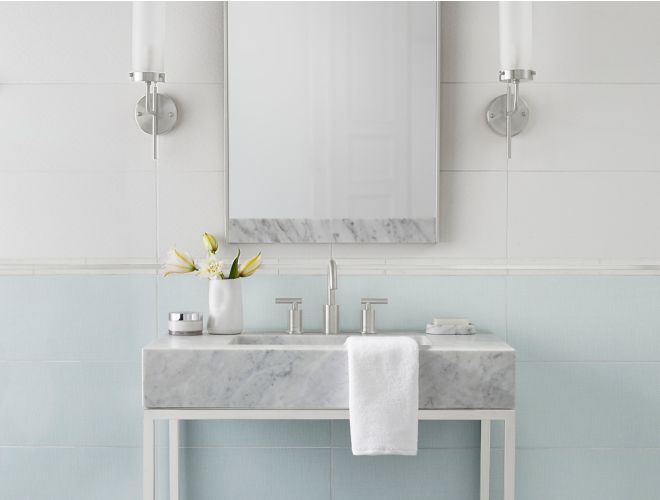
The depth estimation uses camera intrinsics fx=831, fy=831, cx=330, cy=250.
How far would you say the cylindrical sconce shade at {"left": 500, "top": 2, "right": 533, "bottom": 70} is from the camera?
217 cm

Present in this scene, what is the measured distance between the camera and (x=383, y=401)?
6.26ft

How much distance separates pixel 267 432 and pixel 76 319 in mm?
626

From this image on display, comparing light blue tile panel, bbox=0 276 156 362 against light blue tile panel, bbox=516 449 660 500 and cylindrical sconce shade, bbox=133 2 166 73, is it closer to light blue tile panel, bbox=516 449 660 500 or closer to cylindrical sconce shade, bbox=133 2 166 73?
cylindrical sconce shade, bbox=133 2 166 73

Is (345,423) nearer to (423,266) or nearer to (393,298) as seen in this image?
(393,298)

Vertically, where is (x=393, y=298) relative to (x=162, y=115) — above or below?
below

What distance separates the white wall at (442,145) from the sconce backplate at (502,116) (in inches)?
1.1

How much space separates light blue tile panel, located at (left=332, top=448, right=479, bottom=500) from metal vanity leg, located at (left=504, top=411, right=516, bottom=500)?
318mm

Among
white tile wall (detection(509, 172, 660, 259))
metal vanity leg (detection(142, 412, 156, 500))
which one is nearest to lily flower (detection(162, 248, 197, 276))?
metal vanity leg (detection(142, 412, 156, 500))

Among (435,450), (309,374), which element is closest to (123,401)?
(309,374)

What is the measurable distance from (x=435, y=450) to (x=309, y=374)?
0.61 metres

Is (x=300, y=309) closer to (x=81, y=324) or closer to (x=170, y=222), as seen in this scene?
(x=170, y=222)

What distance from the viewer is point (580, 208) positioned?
2.32 m

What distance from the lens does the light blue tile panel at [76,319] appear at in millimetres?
2340

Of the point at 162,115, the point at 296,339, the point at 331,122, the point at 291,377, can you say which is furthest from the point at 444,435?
the point at 162,115
